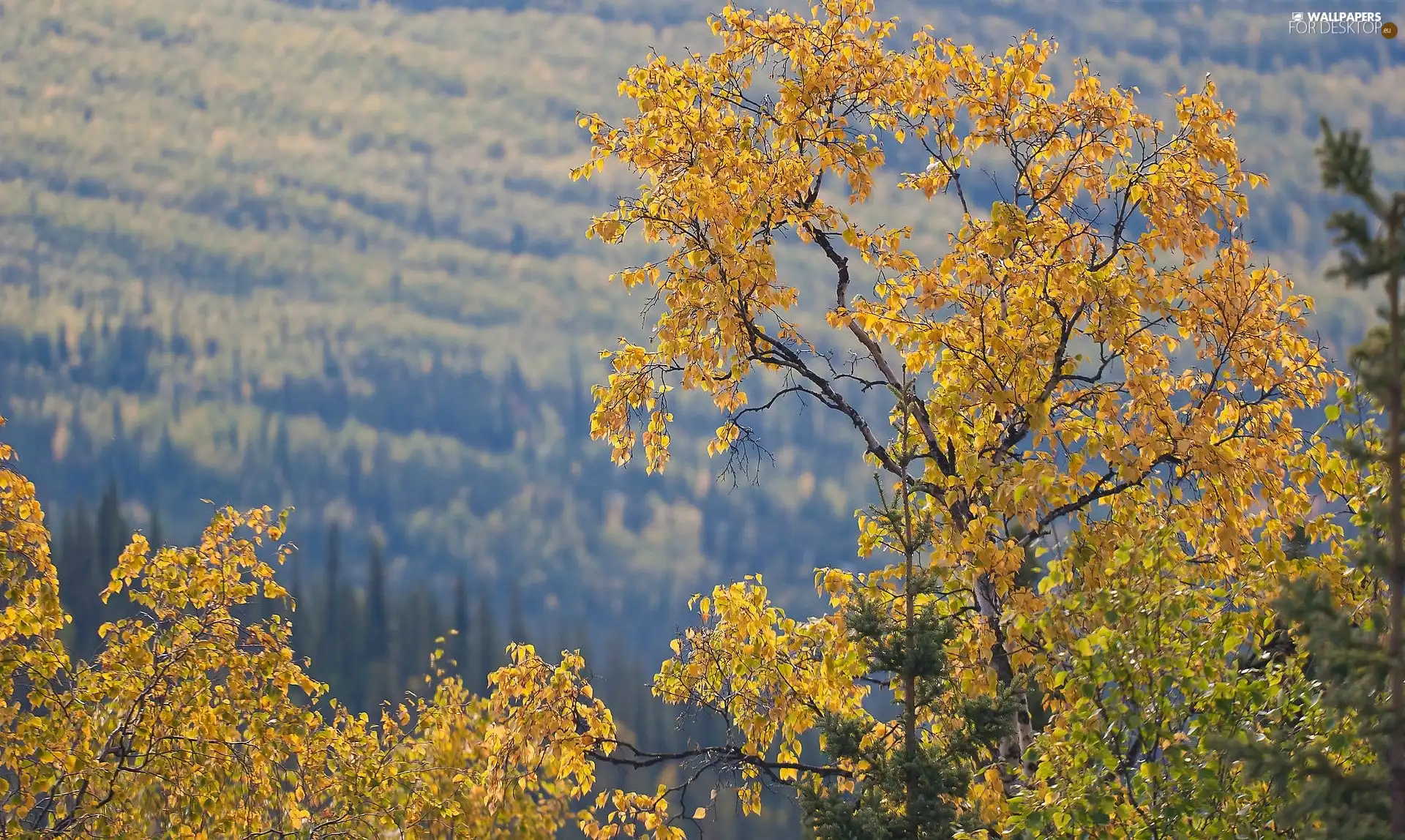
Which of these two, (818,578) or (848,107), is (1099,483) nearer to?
(818,578)

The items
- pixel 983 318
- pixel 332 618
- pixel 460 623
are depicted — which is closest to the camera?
pixel 983 318

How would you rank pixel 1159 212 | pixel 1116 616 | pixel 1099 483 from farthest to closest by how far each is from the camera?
pixel 1159 212 → pixel 1099 483 → pixel 1116 616

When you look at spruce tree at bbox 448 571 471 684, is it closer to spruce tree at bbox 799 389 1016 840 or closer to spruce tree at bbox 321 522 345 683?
spruce tree at bbox 321 522 345 683

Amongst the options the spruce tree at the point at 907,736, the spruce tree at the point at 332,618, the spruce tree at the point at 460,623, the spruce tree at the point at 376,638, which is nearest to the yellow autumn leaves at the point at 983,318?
the spruce tree at the point at 907,736

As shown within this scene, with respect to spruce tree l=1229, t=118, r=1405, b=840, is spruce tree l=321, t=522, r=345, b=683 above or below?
above

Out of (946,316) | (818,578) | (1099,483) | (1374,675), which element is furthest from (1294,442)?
(1374,675)

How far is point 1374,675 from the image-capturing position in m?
8.85

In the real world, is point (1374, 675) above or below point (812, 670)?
below

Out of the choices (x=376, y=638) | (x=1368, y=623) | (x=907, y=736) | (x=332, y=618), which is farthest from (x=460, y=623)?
(x=1368, y=623)

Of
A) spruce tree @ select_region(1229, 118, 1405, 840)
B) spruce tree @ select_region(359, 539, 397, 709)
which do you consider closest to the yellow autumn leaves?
spruce tree @ select_region(1229, 118, 1405, 840)

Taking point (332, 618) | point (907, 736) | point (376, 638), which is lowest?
point (907, 736)

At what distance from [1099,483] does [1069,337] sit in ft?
4.96

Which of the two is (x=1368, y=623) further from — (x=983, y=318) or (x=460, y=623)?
(x=460, y=623)

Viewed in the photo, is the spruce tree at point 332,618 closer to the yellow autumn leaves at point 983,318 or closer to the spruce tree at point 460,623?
the spruce tree at point 460,623
